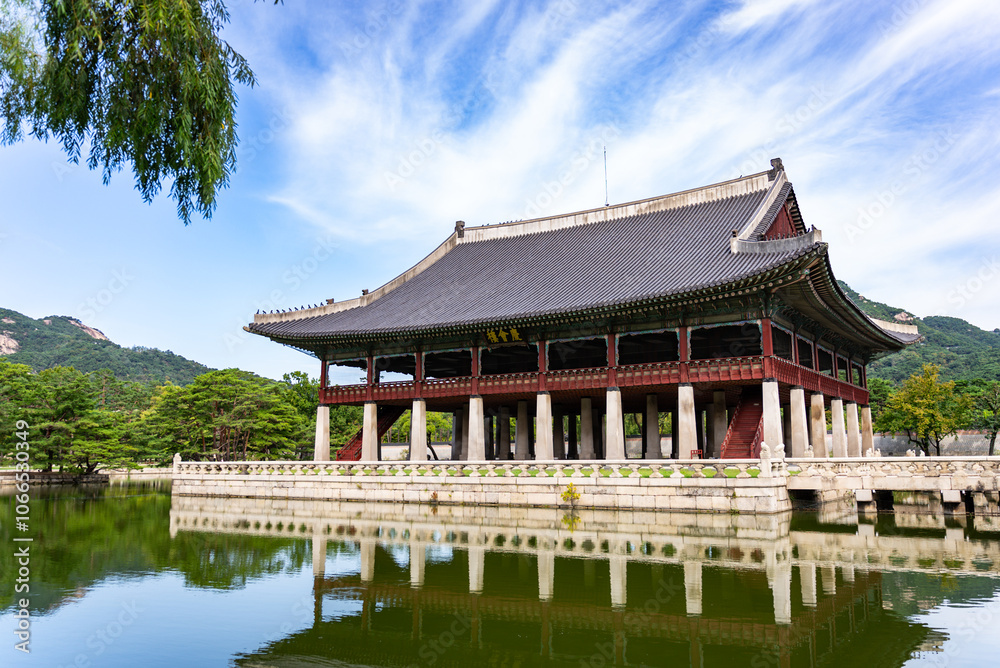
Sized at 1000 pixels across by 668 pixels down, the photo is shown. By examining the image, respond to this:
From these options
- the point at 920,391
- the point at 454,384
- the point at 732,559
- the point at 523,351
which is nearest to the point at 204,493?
the point at 454,384

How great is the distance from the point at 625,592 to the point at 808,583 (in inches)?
132

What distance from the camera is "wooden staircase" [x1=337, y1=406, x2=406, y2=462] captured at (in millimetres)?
36438

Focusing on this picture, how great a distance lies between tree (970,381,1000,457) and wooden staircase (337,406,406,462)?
39.5m

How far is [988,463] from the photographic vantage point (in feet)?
65.5

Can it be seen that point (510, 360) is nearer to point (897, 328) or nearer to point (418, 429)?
point (418, 429)

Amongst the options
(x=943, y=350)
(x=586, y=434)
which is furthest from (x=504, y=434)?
(x=943, y=350)

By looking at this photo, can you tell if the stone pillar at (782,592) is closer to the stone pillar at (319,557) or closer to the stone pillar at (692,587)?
the stone pillar at (692,587)

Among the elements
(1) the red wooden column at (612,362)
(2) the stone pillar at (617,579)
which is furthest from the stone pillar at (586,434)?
(2) the stone pillar at (617,579)

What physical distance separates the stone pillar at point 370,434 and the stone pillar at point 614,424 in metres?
12.4

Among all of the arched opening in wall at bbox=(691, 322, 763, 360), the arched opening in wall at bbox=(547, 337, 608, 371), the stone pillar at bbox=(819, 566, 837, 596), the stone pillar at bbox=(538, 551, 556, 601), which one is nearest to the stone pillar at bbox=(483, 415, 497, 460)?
the arched opening in wall at bbox=(547, 337, 608, 371)

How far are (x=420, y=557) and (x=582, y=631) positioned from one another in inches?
276

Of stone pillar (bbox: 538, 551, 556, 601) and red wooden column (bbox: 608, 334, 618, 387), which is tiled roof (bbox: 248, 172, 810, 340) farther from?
stone pillar (bbox: 538, 551, 556, 601)

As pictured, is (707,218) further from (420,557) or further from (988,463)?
(420,557)

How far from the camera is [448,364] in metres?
40.3
